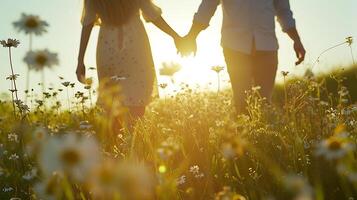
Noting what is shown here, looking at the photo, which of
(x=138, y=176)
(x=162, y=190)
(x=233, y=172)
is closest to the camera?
(x=138, y=176)

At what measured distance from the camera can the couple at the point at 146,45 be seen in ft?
17.5

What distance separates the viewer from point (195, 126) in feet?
17.5

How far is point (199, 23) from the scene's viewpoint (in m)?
5.77

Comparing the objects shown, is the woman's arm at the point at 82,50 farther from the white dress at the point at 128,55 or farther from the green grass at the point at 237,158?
the green grass at the point at 237,158

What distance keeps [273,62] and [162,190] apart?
3.95m

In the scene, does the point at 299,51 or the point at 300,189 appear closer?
the point at 300,189

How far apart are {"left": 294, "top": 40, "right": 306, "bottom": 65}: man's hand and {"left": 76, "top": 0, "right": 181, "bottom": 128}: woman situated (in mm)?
1272

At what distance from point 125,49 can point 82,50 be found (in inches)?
15.5

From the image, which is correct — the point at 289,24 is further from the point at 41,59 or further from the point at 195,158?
the point at 41,59

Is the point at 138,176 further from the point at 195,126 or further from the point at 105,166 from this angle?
the point at 195,126

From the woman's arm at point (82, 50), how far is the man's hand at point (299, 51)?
6.39 feet

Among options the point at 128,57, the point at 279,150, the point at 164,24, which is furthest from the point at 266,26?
the point at 279,150

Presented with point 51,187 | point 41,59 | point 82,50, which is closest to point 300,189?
point 51,187

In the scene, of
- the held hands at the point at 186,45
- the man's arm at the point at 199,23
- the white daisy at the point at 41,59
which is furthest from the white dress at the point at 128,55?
the white daisy at the point at 41,59
